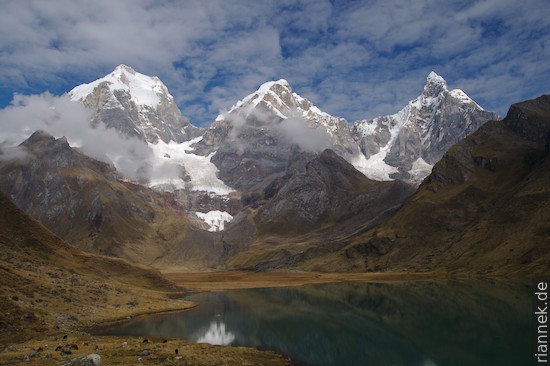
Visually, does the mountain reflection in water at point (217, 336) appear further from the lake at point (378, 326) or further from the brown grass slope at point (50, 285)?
the brown grass slope at point (50, 285)

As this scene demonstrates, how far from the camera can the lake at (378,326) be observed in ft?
238

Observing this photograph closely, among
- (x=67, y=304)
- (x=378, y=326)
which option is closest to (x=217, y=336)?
(x=67, y=304)

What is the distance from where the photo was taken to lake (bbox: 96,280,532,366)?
7269 centimetres

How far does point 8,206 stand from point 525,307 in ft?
416

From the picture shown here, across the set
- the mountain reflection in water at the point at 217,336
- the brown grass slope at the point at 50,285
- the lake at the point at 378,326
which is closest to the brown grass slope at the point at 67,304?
the brown grass slope at the point at 50,285

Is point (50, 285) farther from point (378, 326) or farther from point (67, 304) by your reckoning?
point (378, 326)

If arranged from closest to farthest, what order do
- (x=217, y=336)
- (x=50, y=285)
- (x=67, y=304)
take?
(x=217, y=336), (x=67, y=304), (x=50, y=285)

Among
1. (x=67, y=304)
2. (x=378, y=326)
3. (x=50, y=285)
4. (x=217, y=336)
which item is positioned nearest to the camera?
(x=217, y=336)

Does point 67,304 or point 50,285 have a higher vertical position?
point 50,285

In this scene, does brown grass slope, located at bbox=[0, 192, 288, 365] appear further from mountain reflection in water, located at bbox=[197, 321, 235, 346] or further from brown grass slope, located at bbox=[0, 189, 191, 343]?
mountain reflection in water, located at bbox=[197, 321, 235, 346]

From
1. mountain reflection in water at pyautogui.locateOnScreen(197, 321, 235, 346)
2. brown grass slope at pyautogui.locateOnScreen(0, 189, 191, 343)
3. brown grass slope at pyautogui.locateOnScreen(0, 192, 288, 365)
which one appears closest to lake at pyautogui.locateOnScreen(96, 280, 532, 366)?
mountain reflection in water at pyautogui.locateOnScreen(197, 321, 235, 346)

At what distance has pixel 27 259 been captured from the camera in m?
112

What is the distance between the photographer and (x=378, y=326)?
326 ft

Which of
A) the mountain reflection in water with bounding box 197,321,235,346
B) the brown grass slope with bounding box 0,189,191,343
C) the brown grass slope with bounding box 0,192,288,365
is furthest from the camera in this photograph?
the mountain reflection in water with bounding box 197,321,235,346
